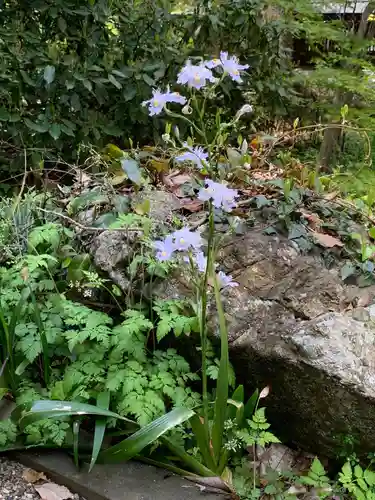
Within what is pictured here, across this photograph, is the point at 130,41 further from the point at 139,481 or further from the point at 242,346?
the point at 139,481

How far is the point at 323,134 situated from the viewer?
5207mm

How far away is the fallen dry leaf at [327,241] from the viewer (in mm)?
2160

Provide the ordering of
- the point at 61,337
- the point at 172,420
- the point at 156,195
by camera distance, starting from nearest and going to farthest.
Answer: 1. the point at 172,420
2. the point at 61,337
3. the point at 156,195

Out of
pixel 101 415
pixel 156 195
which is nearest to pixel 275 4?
pixel 156 195

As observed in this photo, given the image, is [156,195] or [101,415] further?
[156,195]

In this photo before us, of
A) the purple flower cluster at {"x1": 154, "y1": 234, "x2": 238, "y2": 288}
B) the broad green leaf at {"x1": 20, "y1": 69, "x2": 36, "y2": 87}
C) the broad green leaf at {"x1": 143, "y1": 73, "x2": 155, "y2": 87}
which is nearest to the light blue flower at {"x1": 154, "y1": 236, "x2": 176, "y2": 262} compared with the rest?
the purple flower cluster at {"x1": 154, "y1": 234, "x2": 238, "y2": 288}

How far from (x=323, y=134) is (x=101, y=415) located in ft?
13.8

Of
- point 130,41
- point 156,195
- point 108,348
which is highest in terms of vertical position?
point 130,41

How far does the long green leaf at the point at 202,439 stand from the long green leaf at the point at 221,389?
23mm

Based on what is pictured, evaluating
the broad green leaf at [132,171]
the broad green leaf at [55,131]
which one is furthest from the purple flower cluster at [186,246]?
the broad green leaf at [55,131]

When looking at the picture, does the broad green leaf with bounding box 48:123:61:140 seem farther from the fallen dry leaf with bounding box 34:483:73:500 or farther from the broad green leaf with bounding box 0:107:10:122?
the fallen dry leaf with bounding box 34:483:73:500

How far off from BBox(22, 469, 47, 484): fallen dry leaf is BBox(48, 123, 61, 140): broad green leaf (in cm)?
192

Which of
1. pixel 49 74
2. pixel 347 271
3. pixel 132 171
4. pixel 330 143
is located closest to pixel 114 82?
pixel 49 74

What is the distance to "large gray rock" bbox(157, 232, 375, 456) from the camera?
1726 mm
